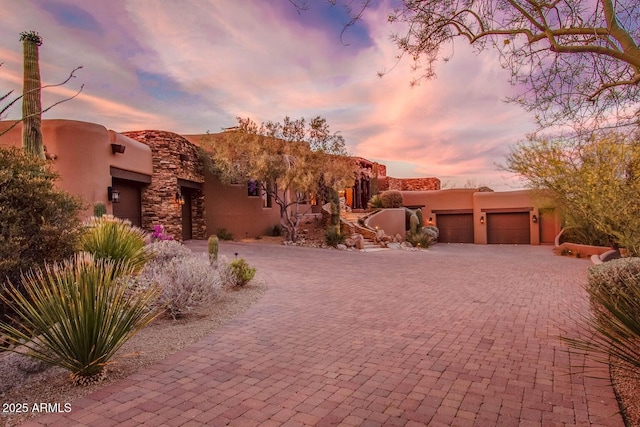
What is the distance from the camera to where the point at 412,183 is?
3369 cm

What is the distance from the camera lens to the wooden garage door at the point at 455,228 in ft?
87.3

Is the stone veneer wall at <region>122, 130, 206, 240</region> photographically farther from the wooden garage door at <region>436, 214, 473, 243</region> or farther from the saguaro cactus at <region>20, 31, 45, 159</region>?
the wooden garage door at <region>436, 214, 473, 243</region>

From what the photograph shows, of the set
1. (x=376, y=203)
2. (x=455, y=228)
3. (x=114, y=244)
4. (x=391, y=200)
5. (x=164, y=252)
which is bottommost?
(x=455, y=228)

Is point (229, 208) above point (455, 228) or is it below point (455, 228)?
above

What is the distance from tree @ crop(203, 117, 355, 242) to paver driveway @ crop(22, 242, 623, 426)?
375 inches

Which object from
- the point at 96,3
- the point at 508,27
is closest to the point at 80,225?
the point at 96,3

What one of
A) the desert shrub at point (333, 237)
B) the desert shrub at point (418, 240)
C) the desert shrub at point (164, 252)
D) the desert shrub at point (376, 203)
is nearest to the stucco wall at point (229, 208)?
the desert shrub at point (333, 237)

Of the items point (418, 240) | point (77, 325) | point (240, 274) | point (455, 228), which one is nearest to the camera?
point (77, 325)

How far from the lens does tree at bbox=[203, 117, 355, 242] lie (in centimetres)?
1642

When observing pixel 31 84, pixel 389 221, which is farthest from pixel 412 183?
pixel 31 84

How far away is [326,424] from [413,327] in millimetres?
2874

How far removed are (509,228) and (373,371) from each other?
2450 centimetres

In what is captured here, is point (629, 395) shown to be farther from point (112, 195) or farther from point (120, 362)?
point (112, 195)

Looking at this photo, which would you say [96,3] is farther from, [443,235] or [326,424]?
[443,235]
